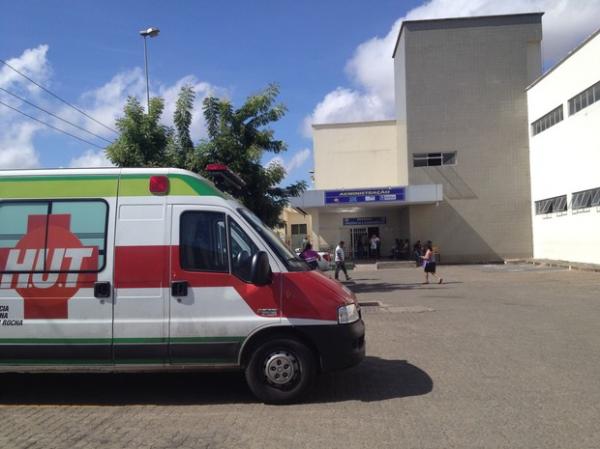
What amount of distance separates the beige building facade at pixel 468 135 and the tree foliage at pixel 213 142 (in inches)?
673

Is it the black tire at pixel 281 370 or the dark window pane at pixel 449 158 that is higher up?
the dark window pane at pixel 449 158

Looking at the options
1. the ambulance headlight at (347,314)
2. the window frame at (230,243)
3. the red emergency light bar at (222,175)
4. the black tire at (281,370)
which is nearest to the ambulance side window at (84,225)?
the window frame at (230,243)

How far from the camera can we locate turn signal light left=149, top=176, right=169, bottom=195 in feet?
20.5

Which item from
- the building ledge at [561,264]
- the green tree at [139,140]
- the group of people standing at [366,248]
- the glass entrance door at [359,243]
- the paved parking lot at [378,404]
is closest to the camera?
the paved parking lot at [378,404]

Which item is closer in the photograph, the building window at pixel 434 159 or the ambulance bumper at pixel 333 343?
the ambulance bumper at pixel 333 343

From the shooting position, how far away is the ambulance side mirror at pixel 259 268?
5.86m

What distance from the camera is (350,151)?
3788 cm

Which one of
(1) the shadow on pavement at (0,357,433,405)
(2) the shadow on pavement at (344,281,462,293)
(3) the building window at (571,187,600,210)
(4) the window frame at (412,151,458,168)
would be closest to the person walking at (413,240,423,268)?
(4) the window frame at (412,151,458,168)

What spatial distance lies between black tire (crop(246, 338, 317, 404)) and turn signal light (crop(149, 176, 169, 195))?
1980 mm

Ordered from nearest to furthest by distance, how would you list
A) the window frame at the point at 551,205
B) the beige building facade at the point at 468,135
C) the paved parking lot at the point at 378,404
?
the paved parking lot at the point at 378,404, the window frame at the point at 551,205, the beige building facade at the point at 468,135

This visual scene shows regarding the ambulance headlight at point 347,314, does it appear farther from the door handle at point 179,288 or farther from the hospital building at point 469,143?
the hospital building at point 469,143

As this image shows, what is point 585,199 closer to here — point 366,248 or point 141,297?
point 366,248

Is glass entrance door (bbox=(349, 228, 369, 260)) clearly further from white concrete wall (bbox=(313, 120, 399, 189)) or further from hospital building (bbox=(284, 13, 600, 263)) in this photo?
hospital building (bbox=(284, 13, 600, 263))

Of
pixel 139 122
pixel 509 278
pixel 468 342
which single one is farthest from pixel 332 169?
pixel 468 342
